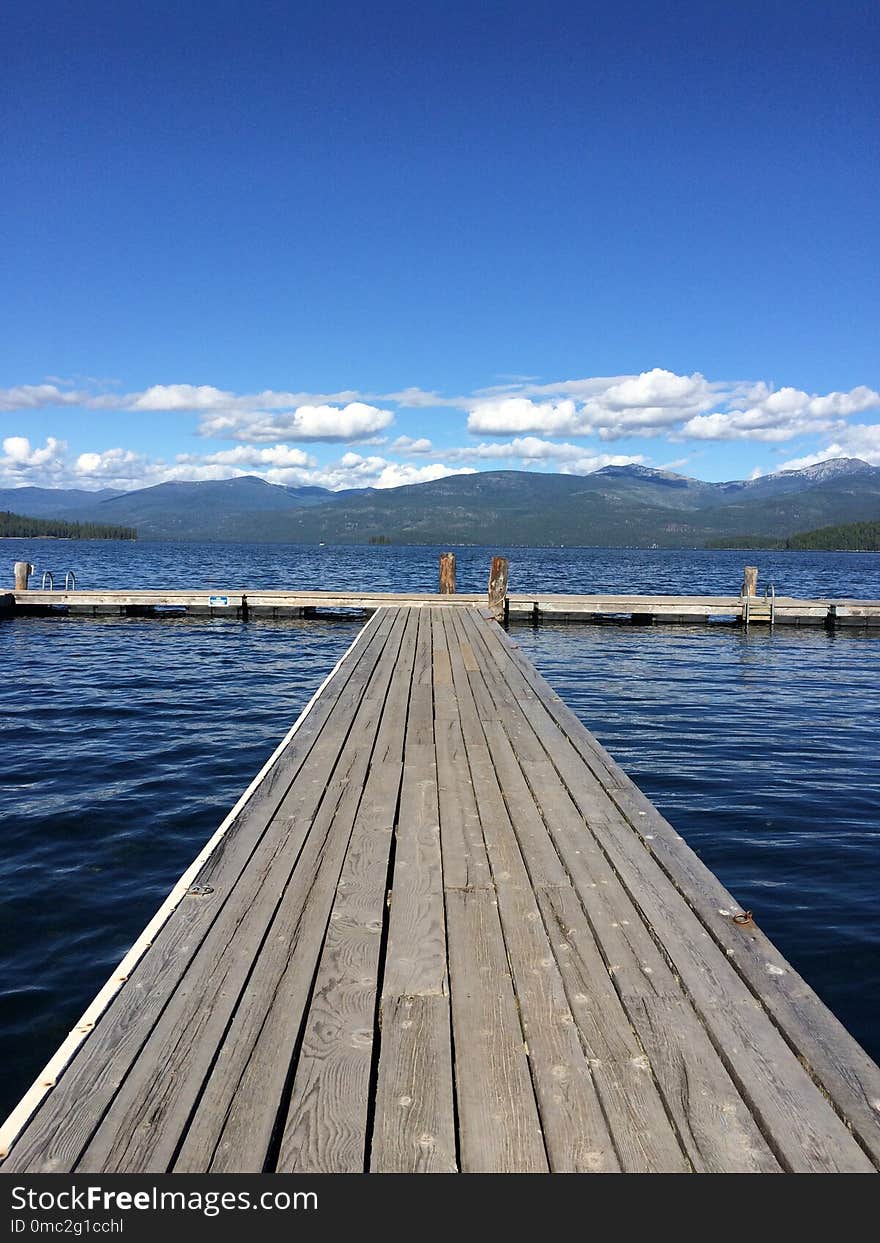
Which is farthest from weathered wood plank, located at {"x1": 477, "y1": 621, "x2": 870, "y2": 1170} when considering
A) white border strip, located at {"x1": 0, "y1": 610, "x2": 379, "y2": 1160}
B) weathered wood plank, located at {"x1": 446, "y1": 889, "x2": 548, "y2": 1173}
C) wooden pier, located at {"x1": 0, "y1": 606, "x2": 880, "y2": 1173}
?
white border strip, located at {"x1": 0, "y1": 610, "x2": 379, "y2": 1160}

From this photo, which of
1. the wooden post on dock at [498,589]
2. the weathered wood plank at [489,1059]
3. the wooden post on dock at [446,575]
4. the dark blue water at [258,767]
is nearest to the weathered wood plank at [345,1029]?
the weathered wood plank at [489,1059]

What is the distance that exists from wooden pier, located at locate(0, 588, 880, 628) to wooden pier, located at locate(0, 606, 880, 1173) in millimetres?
18091

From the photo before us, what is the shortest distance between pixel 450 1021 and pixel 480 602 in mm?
19893

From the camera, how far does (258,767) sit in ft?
32.1

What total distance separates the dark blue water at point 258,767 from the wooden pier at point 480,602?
2.84 m

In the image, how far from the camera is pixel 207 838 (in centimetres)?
754

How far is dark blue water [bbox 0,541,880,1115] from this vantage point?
5.59 meters

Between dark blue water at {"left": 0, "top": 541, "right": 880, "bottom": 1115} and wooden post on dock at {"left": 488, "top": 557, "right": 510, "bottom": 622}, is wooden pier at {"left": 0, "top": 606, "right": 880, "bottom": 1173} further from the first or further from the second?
wooden post on dock at {"left": 488, "top": 557, "right": 510, "bottom": 622}

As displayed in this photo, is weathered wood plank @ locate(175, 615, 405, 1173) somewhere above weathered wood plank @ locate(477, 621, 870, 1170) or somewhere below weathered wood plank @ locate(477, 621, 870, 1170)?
above

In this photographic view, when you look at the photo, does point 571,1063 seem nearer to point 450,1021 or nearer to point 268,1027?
point 450,1021

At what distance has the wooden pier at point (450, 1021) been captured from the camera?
2482mm

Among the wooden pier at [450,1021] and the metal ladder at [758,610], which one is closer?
the wooden pier at [450,1021]

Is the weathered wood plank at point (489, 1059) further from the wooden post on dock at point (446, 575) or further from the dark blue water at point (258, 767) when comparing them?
the wooden post on dock at point (446, 575)
